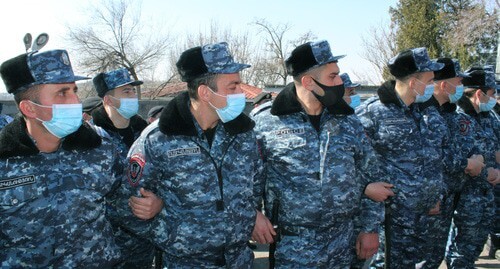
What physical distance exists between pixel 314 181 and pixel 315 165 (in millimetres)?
118

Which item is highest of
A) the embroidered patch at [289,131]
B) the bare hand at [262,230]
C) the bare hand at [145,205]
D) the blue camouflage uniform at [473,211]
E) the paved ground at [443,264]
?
the embroidered patch at [289,131]

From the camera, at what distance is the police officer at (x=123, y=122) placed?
3.85 m

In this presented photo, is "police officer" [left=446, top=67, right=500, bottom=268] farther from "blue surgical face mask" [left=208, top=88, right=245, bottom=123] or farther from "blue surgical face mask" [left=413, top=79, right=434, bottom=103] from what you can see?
"blue surgical face mask" [left=208, top=88, right=245, bottom=123]

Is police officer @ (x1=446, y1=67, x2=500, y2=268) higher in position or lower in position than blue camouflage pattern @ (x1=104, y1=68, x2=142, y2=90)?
lower

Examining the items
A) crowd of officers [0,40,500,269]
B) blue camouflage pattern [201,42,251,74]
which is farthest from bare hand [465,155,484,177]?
blue camouflage pattern [201,42,251,74]

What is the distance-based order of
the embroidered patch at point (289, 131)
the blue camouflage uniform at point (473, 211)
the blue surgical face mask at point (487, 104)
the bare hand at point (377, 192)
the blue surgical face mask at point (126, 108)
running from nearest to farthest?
the embroidered patch at point (289, 131)
the bare hand at point (377, 192)
the blue surgical face mask at point (126, 108)
the blue camouflage uniform at point (473, 211)
the blue surgical face mask at point (487, 104)

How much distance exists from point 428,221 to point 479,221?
47.7 inches

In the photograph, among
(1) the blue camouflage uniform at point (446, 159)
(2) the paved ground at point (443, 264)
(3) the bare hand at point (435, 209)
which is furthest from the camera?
(2) the paved ground at point (443, 264)

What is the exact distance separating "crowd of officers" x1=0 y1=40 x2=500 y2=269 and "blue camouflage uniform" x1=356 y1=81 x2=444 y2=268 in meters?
0.01

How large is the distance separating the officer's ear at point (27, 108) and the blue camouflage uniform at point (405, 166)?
2.91 meters

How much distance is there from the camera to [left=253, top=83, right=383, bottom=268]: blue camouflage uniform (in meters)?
3.10

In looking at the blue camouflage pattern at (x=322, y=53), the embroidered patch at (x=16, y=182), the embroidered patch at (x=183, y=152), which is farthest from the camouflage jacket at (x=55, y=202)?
the blue camouflage pattern at (x=322, y=53)

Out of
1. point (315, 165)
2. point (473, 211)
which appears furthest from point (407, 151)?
point (473, 211)

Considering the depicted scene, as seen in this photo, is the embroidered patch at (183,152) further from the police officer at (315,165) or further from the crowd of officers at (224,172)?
the police officer at (315,165)
